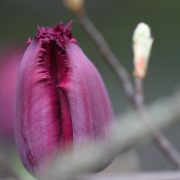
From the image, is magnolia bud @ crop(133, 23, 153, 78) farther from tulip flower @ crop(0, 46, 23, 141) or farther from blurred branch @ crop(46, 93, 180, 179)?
tulip flower @ crop(0, 46, 23, 141)

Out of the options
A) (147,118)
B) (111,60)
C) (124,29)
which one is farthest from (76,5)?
(124,29)

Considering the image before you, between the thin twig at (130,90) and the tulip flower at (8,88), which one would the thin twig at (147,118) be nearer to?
the thin twig at (130,90)

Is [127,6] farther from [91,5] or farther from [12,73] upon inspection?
[12,73]

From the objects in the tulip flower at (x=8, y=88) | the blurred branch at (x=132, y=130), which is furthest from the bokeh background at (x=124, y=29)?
the blurred branch at (x=132, y=130)

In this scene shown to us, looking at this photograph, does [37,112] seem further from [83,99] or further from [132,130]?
[132,130]

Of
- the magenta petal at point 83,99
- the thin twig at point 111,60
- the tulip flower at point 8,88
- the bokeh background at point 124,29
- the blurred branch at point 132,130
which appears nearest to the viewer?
the blurred branch at point 132,130

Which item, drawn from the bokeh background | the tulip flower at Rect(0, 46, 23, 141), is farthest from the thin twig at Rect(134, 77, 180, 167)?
the bokeh background

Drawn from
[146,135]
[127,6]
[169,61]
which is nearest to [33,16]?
[127,6]
